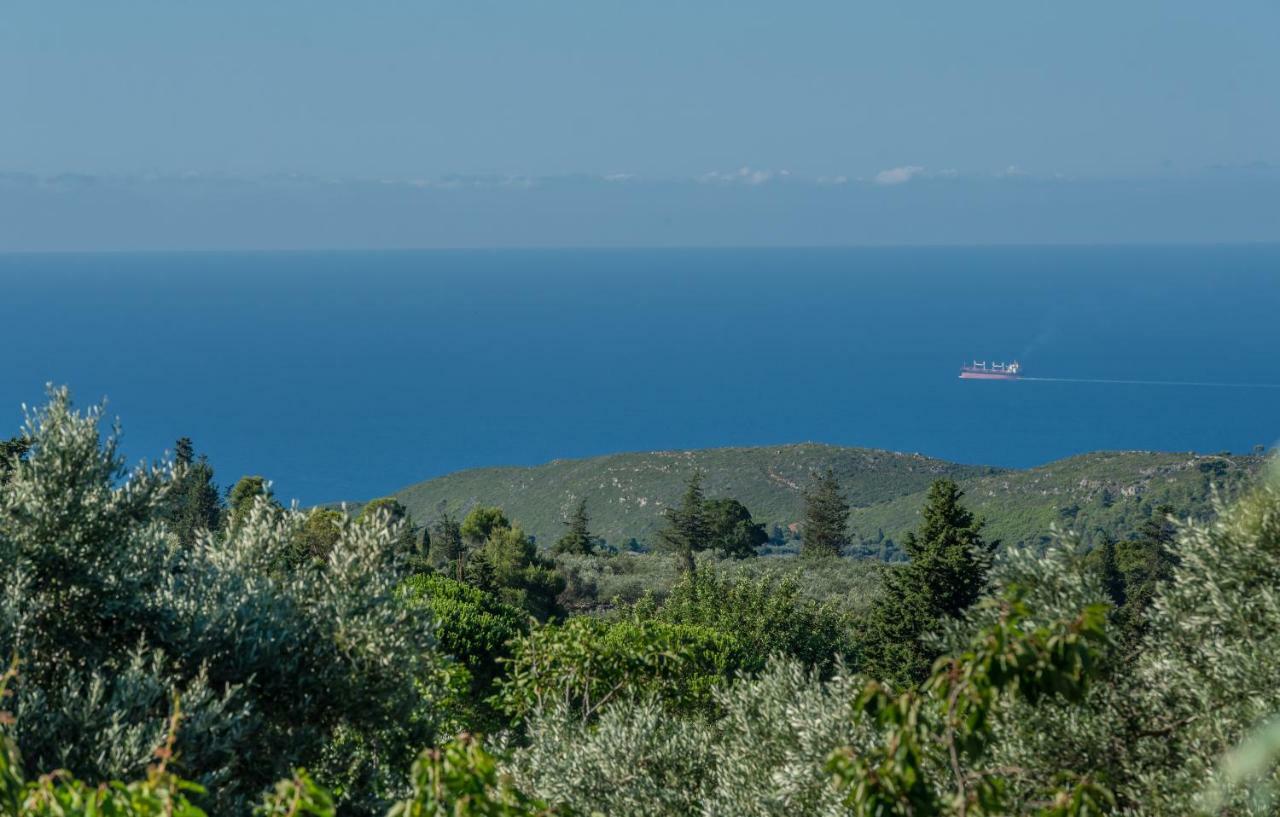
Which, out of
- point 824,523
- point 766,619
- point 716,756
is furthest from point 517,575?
point 716,756

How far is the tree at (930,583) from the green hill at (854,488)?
166 ft

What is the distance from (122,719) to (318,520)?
41849 millimetres

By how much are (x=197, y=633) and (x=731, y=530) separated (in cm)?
6360

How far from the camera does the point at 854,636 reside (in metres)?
33.6

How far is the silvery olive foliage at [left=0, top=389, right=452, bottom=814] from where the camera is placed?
9.02 m

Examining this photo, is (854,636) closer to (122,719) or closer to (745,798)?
(745,798)

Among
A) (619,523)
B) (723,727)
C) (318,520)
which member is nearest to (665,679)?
(723,727)

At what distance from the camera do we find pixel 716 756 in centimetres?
1230

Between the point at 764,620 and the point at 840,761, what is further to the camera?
the point at 764,620

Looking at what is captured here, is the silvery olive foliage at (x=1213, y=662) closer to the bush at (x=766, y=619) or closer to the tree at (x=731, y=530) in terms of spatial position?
the bush at (x=766, y=619)

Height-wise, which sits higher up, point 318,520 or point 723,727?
point 318,520

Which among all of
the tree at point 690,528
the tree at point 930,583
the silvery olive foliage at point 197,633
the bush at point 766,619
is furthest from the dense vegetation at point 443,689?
the tree at point 690,528

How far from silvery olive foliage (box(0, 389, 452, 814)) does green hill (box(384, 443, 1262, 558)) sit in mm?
70053

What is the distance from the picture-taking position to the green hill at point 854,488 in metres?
85.1
